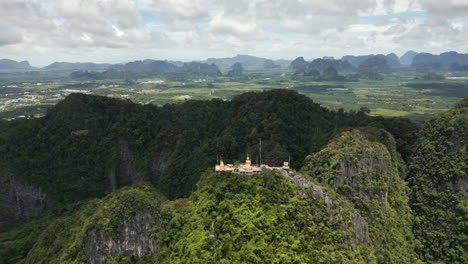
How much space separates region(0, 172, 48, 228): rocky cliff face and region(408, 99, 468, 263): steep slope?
63.3 metres

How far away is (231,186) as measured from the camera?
99.9 feet

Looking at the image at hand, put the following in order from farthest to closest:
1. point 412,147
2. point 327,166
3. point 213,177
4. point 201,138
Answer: point 201,138 < point 412,147 < point 327,166 < point 213,177

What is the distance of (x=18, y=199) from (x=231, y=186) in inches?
1866

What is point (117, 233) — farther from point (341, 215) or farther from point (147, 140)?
point (147, 140)

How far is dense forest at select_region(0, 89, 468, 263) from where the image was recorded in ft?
89.4

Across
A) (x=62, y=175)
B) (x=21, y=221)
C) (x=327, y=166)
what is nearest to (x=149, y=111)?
(x=62, y=175)

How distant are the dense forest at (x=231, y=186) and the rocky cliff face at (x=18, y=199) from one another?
0.25m

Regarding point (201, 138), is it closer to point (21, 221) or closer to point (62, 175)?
point (62, 175)

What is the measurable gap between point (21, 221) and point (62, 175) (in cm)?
1039

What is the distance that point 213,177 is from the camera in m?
33.3

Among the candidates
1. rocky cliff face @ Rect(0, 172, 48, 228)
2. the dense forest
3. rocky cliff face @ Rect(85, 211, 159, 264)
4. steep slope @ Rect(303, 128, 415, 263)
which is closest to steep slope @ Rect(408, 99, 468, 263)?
the dense forest

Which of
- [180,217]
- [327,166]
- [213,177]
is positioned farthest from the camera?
[327,166]

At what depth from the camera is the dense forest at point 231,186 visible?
27234 mm

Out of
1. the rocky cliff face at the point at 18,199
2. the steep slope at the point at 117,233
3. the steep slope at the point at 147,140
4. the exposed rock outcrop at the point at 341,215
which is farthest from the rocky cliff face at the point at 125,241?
the rocky cliff face at the point at 18,199
